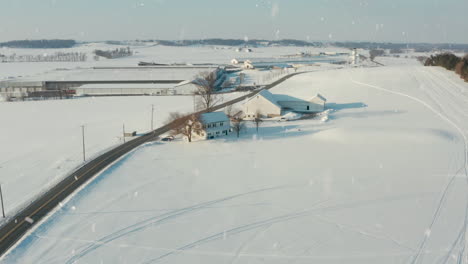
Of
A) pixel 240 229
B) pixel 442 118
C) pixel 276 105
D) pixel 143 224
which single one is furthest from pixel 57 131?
pixel 442 118

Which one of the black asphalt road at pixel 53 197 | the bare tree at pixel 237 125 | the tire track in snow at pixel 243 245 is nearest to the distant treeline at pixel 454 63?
the bare tree at pixel 237 125

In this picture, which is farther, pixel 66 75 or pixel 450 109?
pixel 66 75

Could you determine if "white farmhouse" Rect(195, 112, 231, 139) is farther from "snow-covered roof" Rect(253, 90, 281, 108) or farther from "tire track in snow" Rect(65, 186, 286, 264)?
"tire track in snow" Rect(65, 186, 286, 264)

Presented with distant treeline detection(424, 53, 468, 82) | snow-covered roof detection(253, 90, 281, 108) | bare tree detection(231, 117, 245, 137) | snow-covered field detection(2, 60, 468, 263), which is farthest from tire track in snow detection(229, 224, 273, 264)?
distant treeline detection(424, 53, 468, 82)

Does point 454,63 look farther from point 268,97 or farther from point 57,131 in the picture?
point 57,131

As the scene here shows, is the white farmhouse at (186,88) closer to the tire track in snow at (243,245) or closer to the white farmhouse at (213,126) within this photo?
the white farmhouse at (213,126)

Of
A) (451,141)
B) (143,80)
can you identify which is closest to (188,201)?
(451,141)

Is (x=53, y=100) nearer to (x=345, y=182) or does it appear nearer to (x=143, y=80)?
(x=143, y=80)

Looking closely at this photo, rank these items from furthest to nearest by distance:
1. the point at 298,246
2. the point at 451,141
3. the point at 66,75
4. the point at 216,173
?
the point at 66,75
the point at 451,141
the point at 216,173
the point at 298,246
